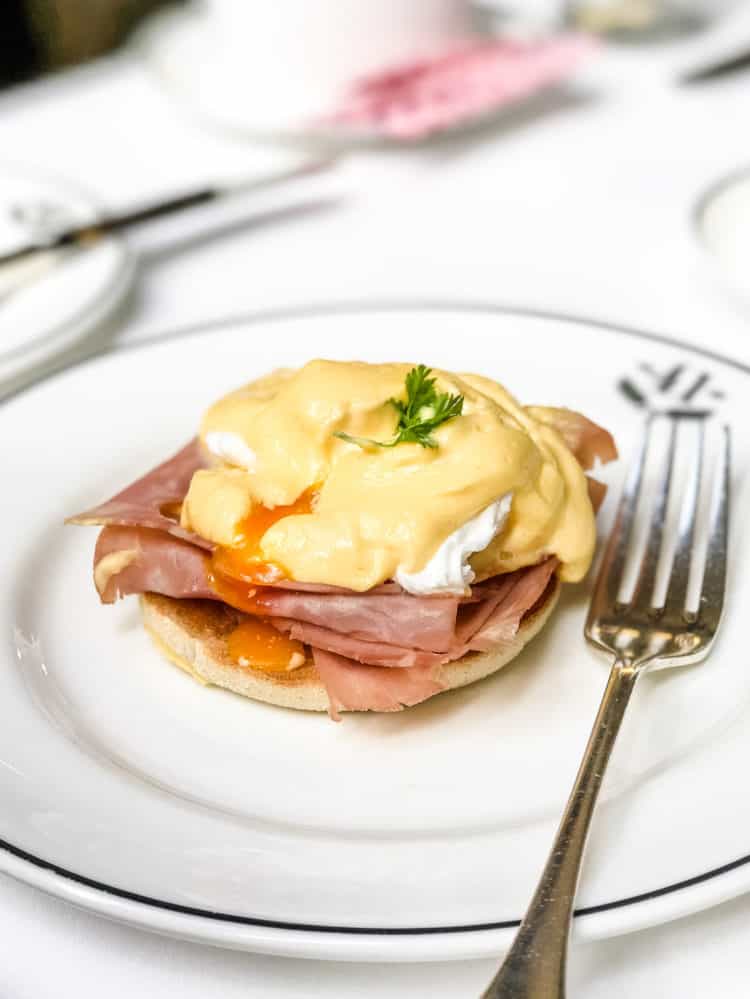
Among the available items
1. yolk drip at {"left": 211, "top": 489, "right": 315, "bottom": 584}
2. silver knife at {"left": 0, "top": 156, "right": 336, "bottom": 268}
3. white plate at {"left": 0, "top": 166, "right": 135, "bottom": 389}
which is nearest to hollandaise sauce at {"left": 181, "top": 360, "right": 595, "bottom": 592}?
yolk drip at {"left": 211, "top": 489, "right": 315, "bottom": 584}

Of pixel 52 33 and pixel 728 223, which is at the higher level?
pixel 52 33

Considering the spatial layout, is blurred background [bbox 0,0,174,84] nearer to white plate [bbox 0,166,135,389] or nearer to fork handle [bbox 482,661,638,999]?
white plate [bbox 0,166,135,389]

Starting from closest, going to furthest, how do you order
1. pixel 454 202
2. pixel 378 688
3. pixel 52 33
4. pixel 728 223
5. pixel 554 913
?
pixel 554 913, pixel 378 688, pixel 728 223, pixel 454 202, pixel 52 33

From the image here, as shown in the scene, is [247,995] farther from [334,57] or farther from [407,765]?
[334,57]

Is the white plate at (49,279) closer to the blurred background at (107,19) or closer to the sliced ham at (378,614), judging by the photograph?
the sliced ham at (378,614)

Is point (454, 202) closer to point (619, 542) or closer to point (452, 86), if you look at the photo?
point (452, 86)

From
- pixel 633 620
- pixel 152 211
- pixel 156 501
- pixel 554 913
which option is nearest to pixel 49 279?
pixel 152 211

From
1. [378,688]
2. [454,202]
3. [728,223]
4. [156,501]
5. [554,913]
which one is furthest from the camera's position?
[454,202]

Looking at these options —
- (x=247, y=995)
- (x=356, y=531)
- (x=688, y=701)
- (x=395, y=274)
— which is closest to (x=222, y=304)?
(x=395, y=274)
